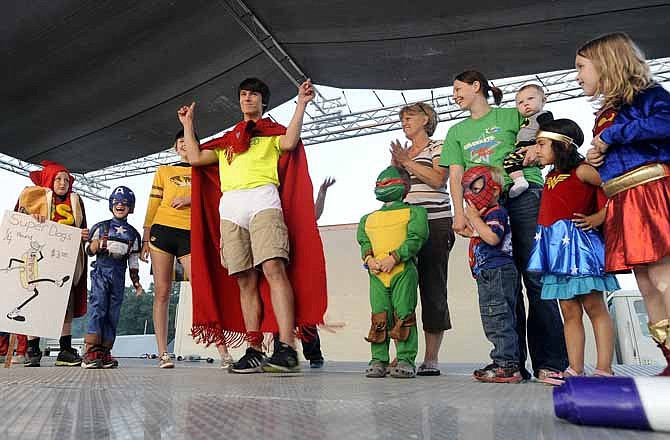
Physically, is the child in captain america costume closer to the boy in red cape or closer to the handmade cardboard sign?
the handmade cardboard sign

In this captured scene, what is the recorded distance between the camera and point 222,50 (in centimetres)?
443

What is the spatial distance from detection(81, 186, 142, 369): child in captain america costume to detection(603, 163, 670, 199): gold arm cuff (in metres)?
2.52

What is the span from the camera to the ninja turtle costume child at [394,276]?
6.53ft

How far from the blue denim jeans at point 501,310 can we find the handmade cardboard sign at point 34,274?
7.10 ft

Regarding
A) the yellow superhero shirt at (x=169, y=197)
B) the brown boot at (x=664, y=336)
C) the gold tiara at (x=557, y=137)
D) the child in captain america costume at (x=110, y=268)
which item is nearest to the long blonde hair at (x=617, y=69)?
the gold tiara at (x=557, y=137)

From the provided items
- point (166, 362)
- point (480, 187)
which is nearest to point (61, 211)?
point (166, 362)

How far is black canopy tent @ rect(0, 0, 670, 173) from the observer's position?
362 centimetres

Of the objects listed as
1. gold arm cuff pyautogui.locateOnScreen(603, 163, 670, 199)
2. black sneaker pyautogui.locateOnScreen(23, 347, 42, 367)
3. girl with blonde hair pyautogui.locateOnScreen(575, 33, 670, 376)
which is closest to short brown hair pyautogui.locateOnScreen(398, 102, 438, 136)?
girl with blonde hair pyautogui.locateOnScreen(575, 33, 670, 376)

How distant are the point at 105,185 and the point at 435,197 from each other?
23.9ft

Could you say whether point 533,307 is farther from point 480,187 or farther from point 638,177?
point 638,177

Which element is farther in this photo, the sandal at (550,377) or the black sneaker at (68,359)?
the black sneaker at (68,359)

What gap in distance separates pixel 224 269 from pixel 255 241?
51 centimetres

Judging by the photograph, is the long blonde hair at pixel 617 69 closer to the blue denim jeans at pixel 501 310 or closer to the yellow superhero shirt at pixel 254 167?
the blue denim jeans at pixel 501 310

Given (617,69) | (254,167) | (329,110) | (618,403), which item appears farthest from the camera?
(329,110)
